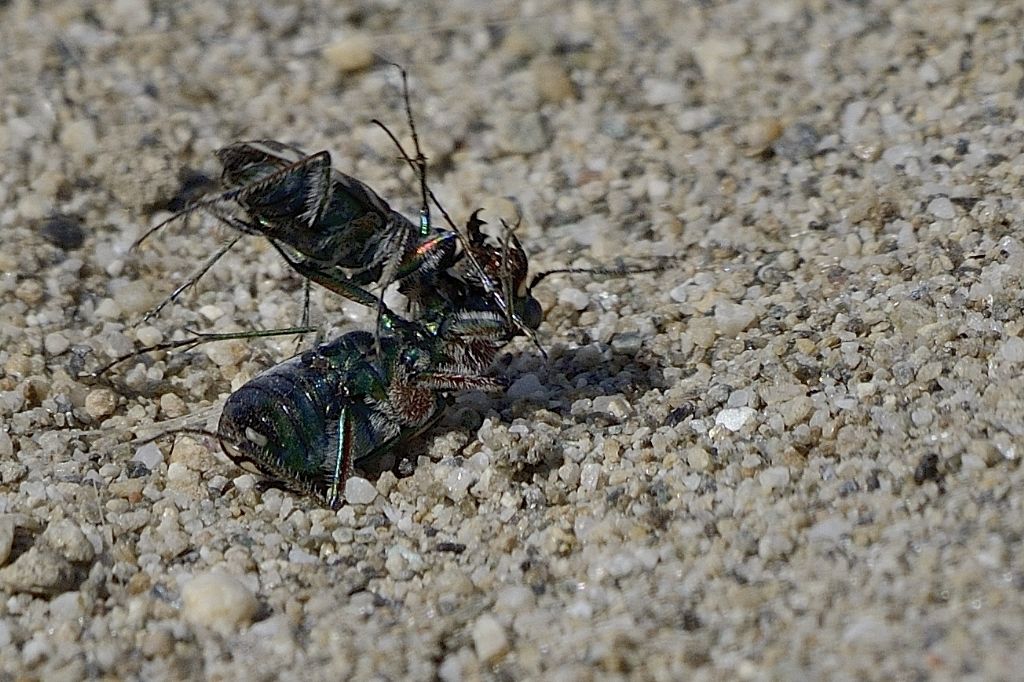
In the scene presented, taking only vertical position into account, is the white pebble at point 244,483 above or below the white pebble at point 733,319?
above

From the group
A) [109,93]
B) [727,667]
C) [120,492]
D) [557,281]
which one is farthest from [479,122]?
[727,667]

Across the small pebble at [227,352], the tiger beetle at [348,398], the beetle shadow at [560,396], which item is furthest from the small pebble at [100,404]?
the beetle shadow at [560,396]

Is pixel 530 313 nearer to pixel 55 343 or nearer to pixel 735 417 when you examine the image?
pixel 735 417

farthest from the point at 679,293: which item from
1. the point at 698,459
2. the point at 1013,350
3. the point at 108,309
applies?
the point at 108,309

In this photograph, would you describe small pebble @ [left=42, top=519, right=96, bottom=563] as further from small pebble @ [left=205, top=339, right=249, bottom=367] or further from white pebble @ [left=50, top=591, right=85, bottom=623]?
small pebble @ [left=205, top=339, right=249, bottom=367]

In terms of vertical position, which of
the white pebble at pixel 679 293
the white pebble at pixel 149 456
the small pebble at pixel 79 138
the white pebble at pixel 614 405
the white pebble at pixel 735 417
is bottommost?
the white pebble at pixel 679 293

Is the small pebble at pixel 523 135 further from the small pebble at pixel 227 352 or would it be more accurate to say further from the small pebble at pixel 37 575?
the small pebble at pixel 37 575
